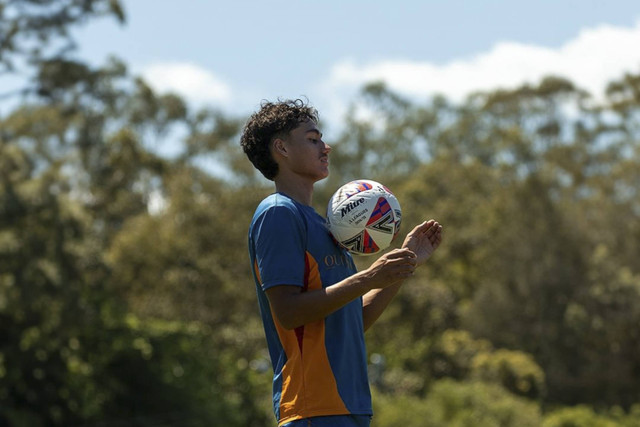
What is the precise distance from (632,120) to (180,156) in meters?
18.7

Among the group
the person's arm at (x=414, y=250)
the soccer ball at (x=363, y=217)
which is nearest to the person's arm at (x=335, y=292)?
the person's arm at (x=414, y=250)

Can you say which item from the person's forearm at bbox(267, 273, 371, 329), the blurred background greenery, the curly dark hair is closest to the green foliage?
the blurred background greenery

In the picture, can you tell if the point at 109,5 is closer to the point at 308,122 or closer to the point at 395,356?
the point at 395,356

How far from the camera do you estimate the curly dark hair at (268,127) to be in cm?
432

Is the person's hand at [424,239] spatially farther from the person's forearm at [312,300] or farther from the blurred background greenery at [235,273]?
the blurred background greenery at [235,273]

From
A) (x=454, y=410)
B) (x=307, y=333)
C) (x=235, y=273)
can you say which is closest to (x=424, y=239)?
(x=307, y=333)

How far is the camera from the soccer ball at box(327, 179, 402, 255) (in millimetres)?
4297

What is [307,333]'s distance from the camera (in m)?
4.05

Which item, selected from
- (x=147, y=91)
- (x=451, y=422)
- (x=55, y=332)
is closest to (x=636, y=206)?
(x=147, y=91)

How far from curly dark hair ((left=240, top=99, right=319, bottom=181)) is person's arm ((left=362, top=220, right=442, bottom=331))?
637 mm

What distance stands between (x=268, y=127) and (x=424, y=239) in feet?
2.65

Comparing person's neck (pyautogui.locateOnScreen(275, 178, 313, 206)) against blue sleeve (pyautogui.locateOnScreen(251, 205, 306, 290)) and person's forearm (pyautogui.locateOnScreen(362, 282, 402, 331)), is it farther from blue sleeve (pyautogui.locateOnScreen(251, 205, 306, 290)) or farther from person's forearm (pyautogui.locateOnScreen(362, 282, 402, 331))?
person's forearm (pyautogui.locateOnScreen(362, 282, 402, 331))

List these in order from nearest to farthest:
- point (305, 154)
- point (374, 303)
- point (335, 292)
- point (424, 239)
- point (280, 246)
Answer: point (335, 292) < point (280, 246) < point (305, 154) < point (424, 239) < point (374, 303)

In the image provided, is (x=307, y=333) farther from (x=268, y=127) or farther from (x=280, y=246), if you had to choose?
(x=268, y=127)
